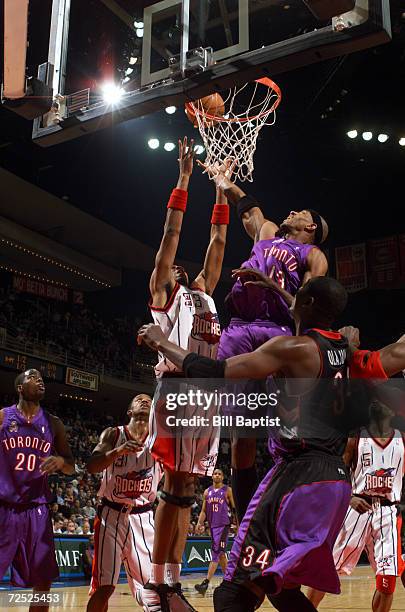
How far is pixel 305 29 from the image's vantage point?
491 cm

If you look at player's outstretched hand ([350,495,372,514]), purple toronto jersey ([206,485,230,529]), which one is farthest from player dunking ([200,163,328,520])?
purple toronto jersey ([206,485,230,529])

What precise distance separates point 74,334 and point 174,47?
19031mm

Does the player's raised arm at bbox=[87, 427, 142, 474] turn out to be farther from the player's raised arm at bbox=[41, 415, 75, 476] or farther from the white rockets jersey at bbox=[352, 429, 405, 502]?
the white rockets jersey at bbox=[352, 429, 405, 502]

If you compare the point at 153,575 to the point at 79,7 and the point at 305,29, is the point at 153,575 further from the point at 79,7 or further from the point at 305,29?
the point at 79,7

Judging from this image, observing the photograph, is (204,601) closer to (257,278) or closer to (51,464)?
(51,464)

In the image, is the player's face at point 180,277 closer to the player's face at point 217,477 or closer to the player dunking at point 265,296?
the player dunking at point 265,296

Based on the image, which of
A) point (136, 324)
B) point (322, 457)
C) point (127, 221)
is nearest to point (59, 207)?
point (127, 221)

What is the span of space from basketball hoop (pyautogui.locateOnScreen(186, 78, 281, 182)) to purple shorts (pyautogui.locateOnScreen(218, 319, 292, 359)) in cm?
171

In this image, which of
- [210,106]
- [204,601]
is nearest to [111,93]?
[210,106]

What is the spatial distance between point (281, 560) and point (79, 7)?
4550 mm

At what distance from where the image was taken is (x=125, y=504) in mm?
6035

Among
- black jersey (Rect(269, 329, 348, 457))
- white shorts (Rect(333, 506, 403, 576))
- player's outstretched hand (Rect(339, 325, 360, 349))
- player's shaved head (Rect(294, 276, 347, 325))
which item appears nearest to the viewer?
black jersey (Rect(269, 329, 348, 457))

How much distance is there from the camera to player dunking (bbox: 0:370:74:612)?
543 centimetres

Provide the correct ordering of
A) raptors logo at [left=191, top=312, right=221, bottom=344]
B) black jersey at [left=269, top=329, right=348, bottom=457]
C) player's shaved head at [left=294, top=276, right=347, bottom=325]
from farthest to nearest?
raptors logo at [left=191, top=312, right=221, bottom=344]
player's shaved head at [left=294, top=276, right=347, bottom=325]
black jersey at [left=269, top=329, right=348, bottom=457]
